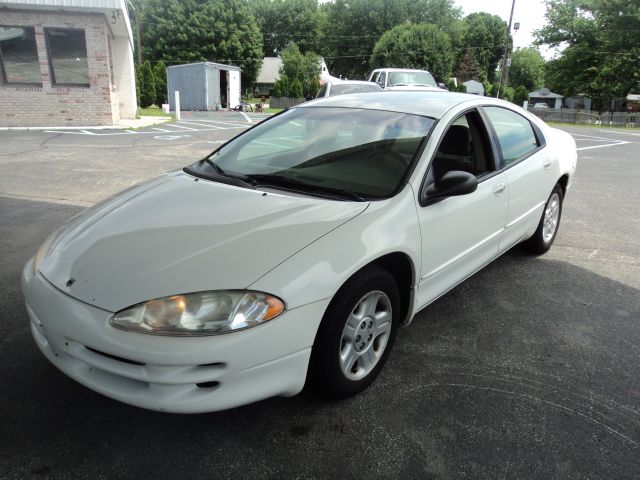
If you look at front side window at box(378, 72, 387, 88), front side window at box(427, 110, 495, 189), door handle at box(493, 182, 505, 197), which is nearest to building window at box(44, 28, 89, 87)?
front side window at box(378, 72, 387, 88)

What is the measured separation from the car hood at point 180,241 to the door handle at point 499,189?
1.26 m

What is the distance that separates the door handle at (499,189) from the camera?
3.26m

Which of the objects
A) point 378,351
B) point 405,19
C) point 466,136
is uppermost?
point 405,19

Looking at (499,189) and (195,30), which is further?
(195,30)

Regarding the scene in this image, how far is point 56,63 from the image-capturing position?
15242mm

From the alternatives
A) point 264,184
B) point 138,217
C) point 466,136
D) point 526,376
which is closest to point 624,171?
point 466,136

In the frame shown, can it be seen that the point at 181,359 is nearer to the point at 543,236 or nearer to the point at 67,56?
the point at 543,236

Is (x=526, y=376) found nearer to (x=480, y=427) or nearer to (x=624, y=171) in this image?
(x=480, y=427)

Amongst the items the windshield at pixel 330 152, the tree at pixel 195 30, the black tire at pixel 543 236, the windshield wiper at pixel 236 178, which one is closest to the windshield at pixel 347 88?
the black tire at pixel 543 236

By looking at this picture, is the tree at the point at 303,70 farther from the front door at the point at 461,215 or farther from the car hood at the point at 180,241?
the car hood at the point at 180,241

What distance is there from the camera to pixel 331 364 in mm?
2189

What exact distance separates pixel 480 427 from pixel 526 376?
1.91ft

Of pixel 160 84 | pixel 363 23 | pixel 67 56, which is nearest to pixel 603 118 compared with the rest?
pixel 160 84

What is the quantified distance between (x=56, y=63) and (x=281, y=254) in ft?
53.9
